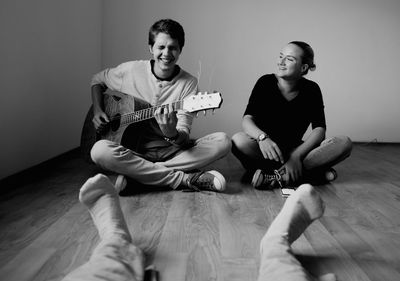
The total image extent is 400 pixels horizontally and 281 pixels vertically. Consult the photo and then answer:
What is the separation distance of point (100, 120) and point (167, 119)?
20.2 inches

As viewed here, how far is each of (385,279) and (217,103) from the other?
37.7 inches

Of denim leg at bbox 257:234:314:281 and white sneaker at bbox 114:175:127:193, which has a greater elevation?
denim leg at bbox 257:234:314:281

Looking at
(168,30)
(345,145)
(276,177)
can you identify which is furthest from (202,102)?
(345,145)

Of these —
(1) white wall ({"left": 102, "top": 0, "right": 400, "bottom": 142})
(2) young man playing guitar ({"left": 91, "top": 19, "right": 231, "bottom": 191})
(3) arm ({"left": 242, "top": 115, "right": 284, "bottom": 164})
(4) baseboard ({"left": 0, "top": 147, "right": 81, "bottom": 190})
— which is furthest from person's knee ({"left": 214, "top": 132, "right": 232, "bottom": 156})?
(1) white wall ({"left": 102, "top": 0, "right": 400, "bottom": 142})

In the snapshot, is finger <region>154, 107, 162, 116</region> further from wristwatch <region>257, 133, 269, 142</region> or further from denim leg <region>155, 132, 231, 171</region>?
wristwatch <region>257, 133, 269, 142</region>

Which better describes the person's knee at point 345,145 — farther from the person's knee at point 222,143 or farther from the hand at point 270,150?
the person's knee at point 222,143

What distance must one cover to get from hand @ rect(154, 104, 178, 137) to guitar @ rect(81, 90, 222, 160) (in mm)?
29

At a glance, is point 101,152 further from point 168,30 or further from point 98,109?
point 168,30

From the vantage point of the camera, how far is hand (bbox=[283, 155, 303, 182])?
194 cm

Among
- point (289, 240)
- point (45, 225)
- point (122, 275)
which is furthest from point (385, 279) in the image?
point (45, 225)

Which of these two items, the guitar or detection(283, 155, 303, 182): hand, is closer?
the guitar

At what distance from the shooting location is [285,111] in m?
2.09

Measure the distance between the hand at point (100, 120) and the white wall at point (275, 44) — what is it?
1.49 m

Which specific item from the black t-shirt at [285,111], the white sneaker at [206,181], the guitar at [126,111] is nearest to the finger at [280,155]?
the black t-shirt at [285,111]
